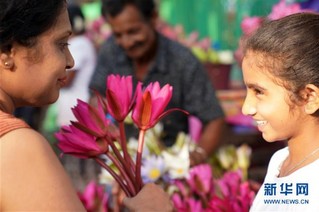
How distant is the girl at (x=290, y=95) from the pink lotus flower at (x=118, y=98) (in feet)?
1.10

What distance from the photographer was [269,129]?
2135mm

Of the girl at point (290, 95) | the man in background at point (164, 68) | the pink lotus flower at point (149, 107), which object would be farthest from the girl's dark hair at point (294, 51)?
the man in background at point (164, 68)

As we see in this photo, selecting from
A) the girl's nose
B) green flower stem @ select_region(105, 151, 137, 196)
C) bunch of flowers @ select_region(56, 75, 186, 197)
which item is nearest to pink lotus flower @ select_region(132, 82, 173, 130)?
bunch of flowers @ select_region(56, 75, 186, 197)

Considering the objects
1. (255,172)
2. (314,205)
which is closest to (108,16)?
(255,172)

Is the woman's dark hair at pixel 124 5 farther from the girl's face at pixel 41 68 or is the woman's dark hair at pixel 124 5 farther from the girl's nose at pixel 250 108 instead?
the girl's face at pixel 41 68

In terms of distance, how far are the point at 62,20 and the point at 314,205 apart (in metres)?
0.81

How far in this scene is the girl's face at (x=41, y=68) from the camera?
186cm

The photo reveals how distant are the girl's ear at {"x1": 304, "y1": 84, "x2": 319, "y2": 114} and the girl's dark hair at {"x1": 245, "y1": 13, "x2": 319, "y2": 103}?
0.01m

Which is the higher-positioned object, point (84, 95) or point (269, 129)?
point (269, 129)

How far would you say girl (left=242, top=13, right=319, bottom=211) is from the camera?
6.89 feet

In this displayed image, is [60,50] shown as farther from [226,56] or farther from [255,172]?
[226,56]

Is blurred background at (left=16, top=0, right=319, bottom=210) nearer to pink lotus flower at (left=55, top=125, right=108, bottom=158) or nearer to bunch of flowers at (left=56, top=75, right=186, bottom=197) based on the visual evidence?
bunch of flowers at (left=56, top=75, right=186, bottom=197)

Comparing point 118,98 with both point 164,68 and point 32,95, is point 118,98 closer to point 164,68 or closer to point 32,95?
point 32,95

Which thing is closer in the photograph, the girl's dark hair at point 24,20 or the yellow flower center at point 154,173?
the girl's dark hair at point 24,20
